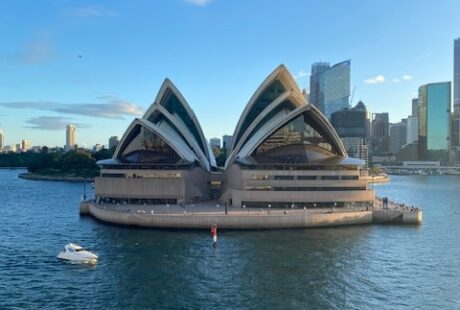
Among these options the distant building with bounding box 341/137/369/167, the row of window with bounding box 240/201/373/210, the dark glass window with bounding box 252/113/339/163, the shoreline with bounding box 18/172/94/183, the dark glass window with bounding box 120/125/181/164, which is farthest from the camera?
the distant building with bounding box 341/137/369/167

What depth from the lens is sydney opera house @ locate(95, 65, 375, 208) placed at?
47.6 m

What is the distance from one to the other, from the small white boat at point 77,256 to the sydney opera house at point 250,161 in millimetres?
19391

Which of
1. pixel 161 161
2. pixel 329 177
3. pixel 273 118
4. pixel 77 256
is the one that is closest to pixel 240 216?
pixel 329 177

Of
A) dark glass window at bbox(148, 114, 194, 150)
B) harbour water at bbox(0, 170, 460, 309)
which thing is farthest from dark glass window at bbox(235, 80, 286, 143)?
harbour water at bbox(0, 170, 460, 309)

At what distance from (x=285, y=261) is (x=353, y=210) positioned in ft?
58.4

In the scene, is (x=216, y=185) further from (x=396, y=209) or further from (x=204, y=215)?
(x=396, y=209)

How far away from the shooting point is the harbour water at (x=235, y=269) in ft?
75.0

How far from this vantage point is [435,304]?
22859 mm

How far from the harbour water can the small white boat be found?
56 cm

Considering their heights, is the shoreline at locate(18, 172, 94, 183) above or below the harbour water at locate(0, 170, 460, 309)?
above

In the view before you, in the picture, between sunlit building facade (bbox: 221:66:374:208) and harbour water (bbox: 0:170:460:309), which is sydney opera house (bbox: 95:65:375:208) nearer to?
sunlit building facade (bbox: 221:66:374:208)

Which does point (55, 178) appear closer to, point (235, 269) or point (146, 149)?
point (146, 149)

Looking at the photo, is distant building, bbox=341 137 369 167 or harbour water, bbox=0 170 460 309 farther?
distant building, bbox=341 137 369 167

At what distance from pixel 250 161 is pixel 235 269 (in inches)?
926
